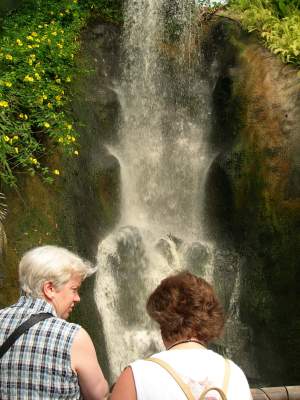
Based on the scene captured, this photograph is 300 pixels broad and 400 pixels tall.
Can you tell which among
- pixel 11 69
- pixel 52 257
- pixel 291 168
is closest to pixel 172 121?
pixel 291 168

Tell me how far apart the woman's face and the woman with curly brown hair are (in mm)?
425

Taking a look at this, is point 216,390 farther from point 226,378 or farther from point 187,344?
point 187,344

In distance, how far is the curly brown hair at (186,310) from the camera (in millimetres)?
2262

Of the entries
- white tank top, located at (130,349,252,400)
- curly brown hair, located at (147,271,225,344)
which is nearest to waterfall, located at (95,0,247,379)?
curly brown hair, located at (147,271,225,344)

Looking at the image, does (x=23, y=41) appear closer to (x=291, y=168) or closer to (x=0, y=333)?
(x=291, y=168)

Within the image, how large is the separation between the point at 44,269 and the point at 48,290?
0.33 ft

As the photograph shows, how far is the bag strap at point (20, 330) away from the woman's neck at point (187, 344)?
0.59 metres

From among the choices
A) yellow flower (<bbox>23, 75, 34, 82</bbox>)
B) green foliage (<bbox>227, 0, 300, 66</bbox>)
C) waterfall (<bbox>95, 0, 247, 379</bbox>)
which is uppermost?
green foliage (<bbox>227, 0, 300, 66</bbox>)

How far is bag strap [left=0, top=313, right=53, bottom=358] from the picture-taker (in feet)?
7.83

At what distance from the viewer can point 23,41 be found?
726 cm

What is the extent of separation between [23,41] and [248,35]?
341 centimetres

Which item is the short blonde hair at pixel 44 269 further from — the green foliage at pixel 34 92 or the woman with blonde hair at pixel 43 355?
the green foliage at pixel 34 92

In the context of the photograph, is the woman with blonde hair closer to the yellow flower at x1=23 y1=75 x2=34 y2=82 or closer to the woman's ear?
the woman's ear

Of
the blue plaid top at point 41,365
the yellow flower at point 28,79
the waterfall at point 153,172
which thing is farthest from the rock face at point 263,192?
the blue plaid top at point 41,365
